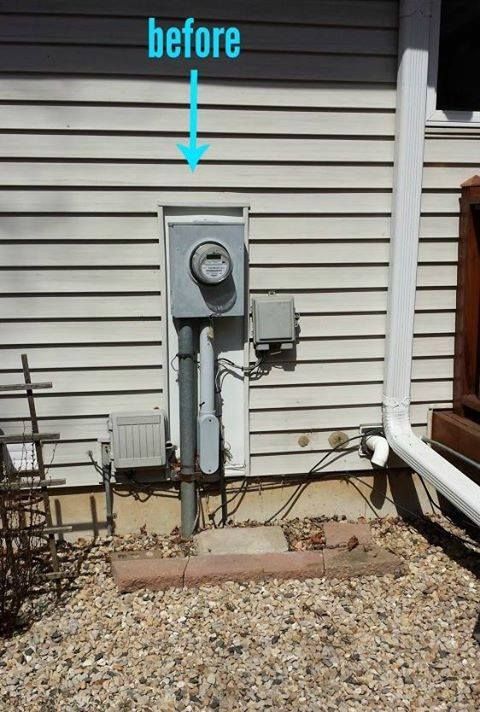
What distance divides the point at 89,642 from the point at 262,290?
2.02 meters

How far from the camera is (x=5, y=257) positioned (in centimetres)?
336

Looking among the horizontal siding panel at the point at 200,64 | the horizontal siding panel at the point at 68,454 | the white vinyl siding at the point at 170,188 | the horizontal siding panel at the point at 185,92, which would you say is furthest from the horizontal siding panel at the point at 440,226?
the horizontal siding panel at the point at 68,454

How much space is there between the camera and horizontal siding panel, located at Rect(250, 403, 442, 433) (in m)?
3.71

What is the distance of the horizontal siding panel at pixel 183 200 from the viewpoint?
3.33 metres

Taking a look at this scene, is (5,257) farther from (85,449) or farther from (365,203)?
(365,203)

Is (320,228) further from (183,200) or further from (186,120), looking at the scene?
(186,120)

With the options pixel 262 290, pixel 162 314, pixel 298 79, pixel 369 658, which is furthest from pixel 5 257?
pixel 369 658

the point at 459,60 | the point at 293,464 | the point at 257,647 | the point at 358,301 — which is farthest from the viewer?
the point at 459,60

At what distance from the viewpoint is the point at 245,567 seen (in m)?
3.24

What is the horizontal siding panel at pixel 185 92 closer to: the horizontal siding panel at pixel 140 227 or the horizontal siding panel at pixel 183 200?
the horizontal siding panel at pixel 183 200

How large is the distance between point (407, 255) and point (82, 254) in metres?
1.84

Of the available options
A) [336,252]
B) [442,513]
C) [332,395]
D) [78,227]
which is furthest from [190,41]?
[442,513]

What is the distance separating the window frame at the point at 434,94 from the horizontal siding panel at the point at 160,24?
0.21m

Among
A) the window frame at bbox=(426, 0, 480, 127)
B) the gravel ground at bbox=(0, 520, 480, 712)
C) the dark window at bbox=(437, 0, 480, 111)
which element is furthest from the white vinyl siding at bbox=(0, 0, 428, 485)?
the dark window at bbox=(437, 0, 480, 111)
